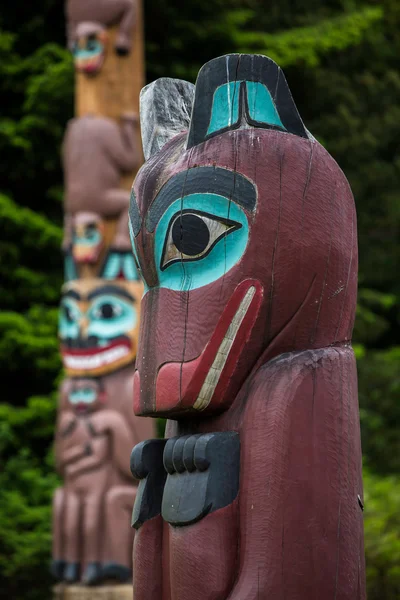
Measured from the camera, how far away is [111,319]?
7.24 metres

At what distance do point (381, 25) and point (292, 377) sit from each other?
1174 cm

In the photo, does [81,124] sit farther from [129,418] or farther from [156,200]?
[156,200]

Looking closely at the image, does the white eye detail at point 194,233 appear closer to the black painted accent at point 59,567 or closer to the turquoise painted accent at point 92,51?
the black painted accent at point 59,567

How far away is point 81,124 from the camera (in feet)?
25.2

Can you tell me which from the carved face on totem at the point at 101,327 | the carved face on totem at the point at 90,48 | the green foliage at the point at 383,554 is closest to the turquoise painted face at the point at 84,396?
the carved face on totem at the point at 101,327

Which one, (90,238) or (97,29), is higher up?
(97,29)

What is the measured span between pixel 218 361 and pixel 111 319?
462cm

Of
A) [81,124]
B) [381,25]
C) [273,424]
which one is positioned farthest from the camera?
[381,25]

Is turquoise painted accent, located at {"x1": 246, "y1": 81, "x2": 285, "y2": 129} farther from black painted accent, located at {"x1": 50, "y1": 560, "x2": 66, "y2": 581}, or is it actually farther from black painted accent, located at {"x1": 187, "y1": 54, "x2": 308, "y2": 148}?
black painted accent, located at {"x1": 50, "y1": 560, "x2": 66, "y2": 581}

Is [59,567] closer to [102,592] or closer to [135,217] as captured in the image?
[102,592]

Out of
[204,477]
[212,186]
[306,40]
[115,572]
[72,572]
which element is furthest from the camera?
[306,40]

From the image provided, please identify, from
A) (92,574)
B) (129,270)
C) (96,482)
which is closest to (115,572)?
(92,574)

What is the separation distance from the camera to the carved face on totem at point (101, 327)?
722 centimetres

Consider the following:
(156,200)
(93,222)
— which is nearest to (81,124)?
(93,222)
